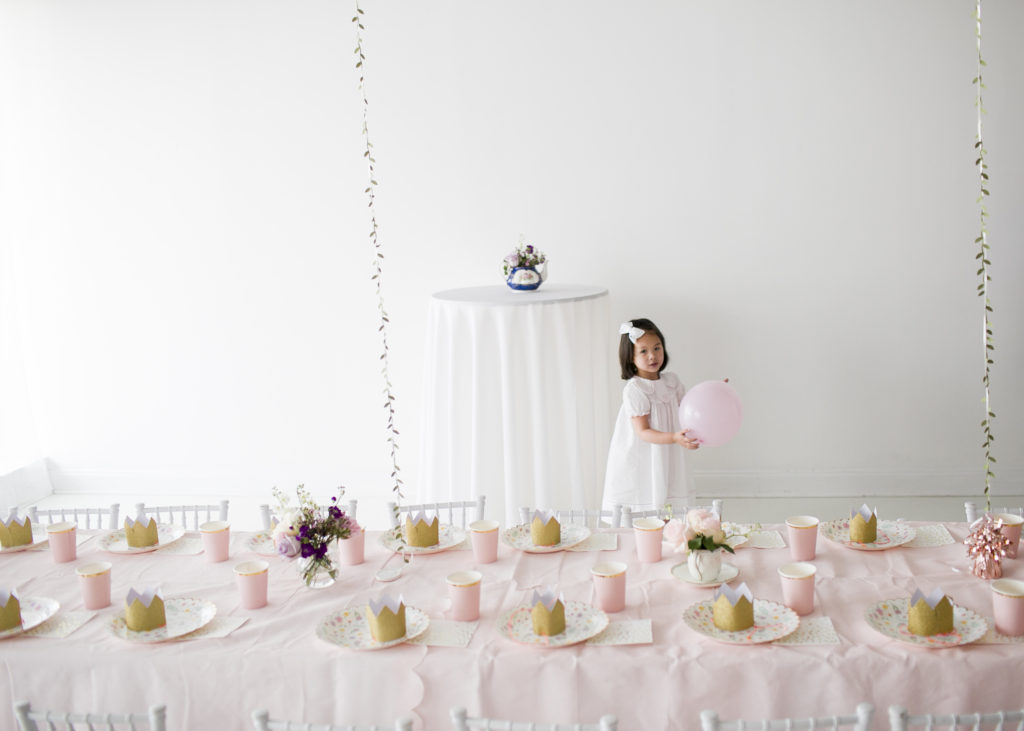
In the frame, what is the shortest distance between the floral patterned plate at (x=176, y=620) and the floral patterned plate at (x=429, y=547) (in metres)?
0.57

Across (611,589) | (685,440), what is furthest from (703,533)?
(685,440)

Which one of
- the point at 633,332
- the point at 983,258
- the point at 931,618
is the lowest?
the point at 931,618

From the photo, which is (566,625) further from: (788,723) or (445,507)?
(445,507)

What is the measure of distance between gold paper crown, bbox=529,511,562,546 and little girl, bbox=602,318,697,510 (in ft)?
4.42

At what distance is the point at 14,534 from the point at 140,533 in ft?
1.43

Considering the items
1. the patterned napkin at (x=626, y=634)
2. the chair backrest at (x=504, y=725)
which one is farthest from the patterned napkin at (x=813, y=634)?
the chair backrest at (x=504, y=725)

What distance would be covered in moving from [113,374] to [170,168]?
4.49 ft

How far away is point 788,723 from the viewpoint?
1.82 meters

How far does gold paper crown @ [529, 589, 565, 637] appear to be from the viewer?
2.29 meters

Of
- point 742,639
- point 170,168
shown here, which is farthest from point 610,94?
point 742,639

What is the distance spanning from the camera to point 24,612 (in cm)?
254

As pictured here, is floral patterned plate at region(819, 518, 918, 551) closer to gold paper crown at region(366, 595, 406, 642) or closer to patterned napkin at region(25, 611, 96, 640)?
gold paper crown at region(366, 595, 406, 642)

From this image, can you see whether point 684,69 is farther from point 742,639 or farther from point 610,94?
point 742,639

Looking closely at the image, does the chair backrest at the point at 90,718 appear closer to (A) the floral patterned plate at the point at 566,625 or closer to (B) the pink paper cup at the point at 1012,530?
(A) the floral patterned plate at the point at 566,625
